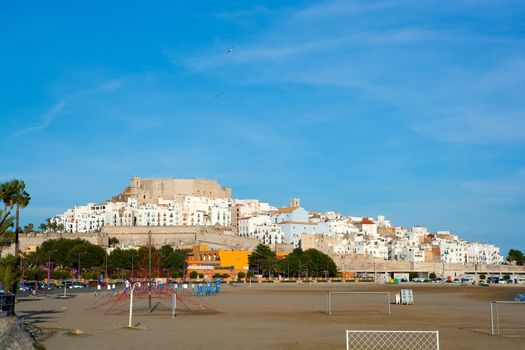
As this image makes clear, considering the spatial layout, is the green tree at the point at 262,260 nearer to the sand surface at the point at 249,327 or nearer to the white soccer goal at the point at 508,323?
the sand surface at the point at 249,327

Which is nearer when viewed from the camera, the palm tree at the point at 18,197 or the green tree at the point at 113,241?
the palm tree at the point at 18,197

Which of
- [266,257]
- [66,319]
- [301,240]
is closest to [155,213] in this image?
[301,240]

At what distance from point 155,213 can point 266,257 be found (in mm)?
61060

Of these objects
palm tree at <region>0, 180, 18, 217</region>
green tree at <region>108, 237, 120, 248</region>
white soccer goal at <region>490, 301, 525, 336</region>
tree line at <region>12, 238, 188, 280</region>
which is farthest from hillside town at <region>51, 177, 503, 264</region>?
white soccer goal at <region>490, 301, 525, 336</region>

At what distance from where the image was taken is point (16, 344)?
15312 mm

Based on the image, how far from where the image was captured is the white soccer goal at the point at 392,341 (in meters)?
18.8

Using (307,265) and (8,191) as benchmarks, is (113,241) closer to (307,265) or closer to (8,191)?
(307,265)

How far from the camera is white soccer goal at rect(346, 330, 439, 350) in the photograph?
18.8 m

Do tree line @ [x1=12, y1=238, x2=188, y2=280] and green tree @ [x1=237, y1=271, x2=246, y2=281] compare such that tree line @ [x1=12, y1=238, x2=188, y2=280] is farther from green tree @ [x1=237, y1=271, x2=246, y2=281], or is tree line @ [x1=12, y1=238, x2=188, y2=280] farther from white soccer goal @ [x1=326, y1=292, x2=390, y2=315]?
white soccer goal @ [x1=326, y1=292, x2=390, y2=315]

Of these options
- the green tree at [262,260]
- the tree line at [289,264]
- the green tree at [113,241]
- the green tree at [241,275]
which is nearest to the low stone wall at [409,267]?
the tree line at [289,264]

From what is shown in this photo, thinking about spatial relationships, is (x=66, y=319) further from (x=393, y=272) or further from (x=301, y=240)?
(x=393, y=272)

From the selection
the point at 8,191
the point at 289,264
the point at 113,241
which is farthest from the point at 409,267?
the point at 8,191

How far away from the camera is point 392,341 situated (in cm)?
2050

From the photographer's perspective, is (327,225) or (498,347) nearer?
(498,347)
